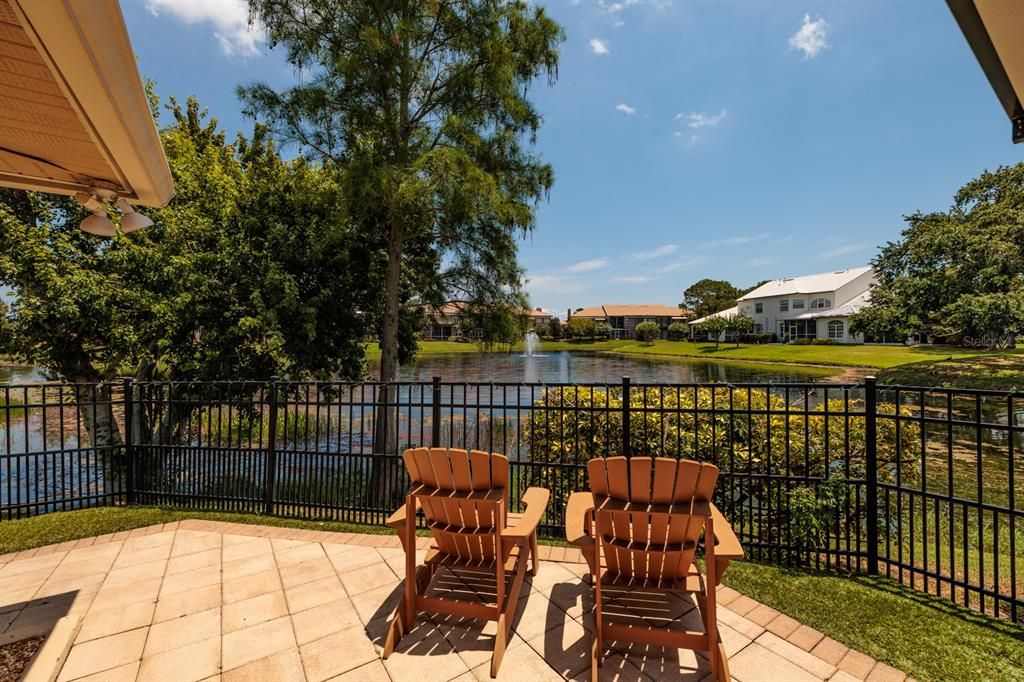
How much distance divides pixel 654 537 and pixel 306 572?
2.85 m

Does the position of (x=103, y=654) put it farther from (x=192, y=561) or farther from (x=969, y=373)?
(x=969, y=373)

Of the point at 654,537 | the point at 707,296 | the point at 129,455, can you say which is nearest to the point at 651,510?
the point at 654,537

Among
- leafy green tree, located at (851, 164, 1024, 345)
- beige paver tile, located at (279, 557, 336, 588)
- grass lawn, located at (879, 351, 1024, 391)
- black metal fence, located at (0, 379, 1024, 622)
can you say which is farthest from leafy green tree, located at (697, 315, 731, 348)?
beige paver tile, located at (279, 557, 336, 588)

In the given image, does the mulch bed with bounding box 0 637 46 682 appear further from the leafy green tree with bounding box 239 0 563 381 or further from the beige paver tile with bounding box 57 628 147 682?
the leafy green tree with bounding box 239 0 563 381

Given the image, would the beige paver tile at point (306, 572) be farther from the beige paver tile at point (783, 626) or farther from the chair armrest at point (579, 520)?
the beige paver tile at point (783, 626)

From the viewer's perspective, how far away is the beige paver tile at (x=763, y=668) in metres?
2.22

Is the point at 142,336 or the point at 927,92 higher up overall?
the point at 927,92

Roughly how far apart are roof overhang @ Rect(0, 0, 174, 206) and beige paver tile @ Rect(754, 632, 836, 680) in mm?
4429

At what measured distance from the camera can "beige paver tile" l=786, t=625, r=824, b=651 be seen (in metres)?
2.48

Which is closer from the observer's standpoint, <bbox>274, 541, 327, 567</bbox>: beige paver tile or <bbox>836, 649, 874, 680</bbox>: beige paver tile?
<bbox>836, 649, 874, 680</bbox>: beige paver tile

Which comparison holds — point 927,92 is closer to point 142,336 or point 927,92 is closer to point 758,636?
point 758,636

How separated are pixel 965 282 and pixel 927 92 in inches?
784

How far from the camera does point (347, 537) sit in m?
4.09

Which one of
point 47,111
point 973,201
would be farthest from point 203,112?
point 973,201
